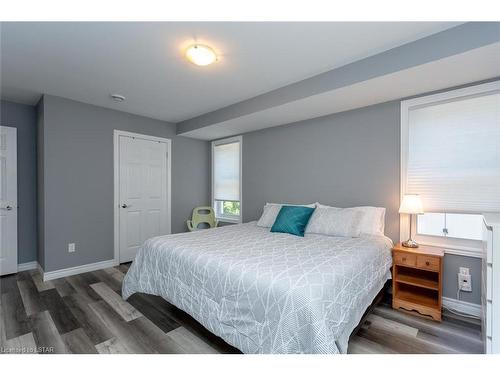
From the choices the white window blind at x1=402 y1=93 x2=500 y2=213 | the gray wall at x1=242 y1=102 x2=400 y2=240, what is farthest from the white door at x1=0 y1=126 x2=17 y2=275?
the white window blind at x1=402 y1=93 x2=500 y2=213

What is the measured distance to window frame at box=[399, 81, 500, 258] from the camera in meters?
2.13

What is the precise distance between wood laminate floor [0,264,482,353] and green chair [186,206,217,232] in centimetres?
183

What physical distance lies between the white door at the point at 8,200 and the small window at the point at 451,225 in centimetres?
506

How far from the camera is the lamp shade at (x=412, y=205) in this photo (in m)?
2.24

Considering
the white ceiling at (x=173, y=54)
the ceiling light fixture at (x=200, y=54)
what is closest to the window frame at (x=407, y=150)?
the white ceiling at (x=173, y=54)

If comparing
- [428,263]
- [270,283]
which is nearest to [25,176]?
[270,283]

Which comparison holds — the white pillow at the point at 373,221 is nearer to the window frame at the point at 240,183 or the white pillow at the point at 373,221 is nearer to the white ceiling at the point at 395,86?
the white ceiling at the point at 395,86

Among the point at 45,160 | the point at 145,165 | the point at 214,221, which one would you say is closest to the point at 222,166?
the point at 214,221

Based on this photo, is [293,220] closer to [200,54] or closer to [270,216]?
[270,216]

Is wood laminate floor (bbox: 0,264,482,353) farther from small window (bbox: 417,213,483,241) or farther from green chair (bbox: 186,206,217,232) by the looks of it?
green chair (bbox: 186,206,217,232)

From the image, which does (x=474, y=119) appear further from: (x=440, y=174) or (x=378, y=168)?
(x=378, y=168)

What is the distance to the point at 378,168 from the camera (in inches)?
107

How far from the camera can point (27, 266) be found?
3281 mm

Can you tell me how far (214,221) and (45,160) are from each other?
2.63 metres
